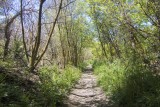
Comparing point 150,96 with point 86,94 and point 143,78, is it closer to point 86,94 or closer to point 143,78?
Result: point 143,78

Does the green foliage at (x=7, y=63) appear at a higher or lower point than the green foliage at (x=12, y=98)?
higher

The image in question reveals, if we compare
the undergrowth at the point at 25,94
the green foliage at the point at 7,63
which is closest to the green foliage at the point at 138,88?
the undergrowth at the point at 25,94

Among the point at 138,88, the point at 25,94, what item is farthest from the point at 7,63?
the point at 138,88

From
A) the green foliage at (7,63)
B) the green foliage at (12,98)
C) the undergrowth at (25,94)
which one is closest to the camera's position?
the green foliage at (12,98)

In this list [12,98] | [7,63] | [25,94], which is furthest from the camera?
[7,63]

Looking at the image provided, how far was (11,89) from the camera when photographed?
8711 mm

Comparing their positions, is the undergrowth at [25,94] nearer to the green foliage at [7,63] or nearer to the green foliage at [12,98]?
the green foliage at [12,98]

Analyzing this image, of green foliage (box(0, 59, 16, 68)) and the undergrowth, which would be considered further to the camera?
green foliage (box(0, 59, 16, 68))

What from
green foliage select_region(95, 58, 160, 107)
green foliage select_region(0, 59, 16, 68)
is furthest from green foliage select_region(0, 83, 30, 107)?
green foliage select_region(95, 58, 160, 107)

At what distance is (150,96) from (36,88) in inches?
199

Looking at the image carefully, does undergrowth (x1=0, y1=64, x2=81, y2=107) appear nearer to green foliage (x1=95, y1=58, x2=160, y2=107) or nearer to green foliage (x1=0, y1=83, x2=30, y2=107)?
green foliage (x1=0, y1=83, x2=30, y2=107)

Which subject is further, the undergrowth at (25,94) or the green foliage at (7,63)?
the green foliage at (7,63)

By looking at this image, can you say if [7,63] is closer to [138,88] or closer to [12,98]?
[12,98]

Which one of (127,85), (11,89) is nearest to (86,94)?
(127,85)
